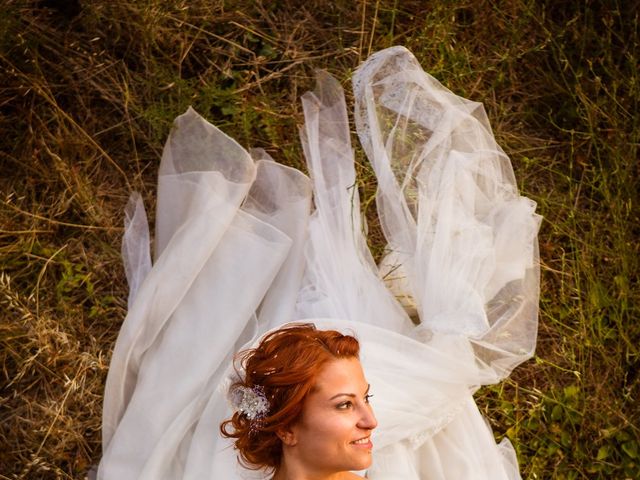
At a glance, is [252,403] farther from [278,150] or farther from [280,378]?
[278,150]

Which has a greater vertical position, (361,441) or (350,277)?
(361,441)

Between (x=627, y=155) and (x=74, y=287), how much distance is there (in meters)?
2.96

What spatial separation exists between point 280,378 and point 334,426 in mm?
262

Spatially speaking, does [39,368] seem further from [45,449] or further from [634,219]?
[634,219]

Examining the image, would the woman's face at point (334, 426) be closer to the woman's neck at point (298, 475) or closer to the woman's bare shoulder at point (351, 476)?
the woman's neck at point (298, 475)

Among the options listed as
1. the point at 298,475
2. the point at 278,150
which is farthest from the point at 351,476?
the point at 278,150

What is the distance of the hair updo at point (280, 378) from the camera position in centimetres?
331

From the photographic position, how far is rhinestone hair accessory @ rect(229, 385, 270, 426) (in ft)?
11.1

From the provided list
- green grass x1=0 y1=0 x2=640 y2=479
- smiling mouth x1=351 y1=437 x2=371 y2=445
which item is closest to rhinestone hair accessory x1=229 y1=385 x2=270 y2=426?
smiling mouth x1=351 y1=437 x2=371 y2=445

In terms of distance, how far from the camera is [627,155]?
4.83 metres

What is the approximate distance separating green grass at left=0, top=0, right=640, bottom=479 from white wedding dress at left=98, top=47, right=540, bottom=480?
37 centimetres

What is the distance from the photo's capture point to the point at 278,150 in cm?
479

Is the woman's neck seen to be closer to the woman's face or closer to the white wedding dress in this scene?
the woman's face

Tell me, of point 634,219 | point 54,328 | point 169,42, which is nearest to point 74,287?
point 54,328
